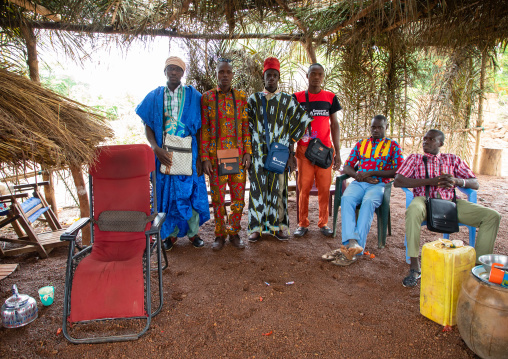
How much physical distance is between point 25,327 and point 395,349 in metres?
2.68

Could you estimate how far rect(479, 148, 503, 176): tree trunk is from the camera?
7.82 metres

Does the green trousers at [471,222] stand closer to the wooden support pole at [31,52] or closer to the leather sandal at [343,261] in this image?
the leather sandal at [343,261]

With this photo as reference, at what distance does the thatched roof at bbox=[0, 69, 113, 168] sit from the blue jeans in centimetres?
244

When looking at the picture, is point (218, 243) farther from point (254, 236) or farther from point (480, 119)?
point (480, 119)

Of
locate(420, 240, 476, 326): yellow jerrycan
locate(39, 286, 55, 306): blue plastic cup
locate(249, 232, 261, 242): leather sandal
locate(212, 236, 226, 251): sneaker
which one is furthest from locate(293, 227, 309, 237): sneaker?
locate(39, 286, 55, 306): blue plastic cup

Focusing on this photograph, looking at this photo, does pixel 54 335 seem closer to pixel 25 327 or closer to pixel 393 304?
pixel 25 327

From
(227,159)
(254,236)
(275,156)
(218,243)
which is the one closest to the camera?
(227,159)

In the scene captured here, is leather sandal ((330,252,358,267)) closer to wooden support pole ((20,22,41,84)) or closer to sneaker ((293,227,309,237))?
sneaker ((293,227,309,237))

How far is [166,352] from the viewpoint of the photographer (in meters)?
2.14

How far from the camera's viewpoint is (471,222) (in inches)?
115

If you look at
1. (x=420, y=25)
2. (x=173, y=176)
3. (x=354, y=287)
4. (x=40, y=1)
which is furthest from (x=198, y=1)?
(x=354, y=287)

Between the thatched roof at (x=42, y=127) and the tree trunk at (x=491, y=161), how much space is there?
28.8 ft

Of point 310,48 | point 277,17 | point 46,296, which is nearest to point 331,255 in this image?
point 46,296

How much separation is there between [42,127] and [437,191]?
11.3ft
